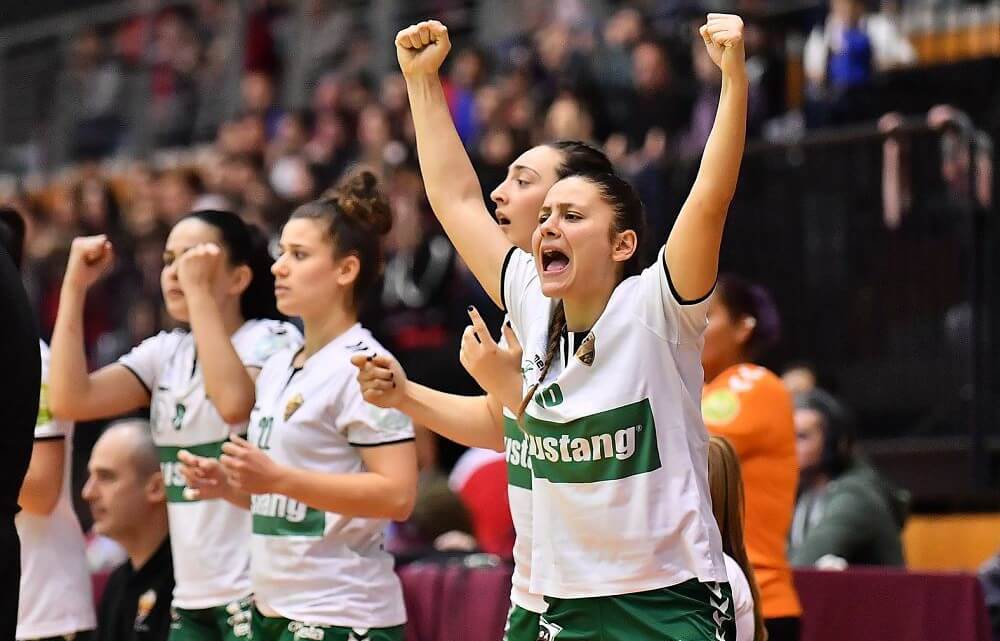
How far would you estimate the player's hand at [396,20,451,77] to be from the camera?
13.6ft

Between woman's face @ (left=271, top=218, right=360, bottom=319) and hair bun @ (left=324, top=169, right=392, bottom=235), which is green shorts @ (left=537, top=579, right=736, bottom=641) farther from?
hair bun @ (left=324, top=169, right=392, bottom=235)

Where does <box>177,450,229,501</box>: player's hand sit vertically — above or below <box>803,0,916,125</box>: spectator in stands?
below

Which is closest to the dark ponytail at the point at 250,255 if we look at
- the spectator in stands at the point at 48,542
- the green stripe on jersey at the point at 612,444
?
the spectator in stands at the point at 48,542

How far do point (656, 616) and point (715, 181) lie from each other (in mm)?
938

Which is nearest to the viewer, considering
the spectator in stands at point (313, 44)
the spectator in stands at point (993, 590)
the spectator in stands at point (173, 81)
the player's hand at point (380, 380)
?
the player's hand at point (380, 380)

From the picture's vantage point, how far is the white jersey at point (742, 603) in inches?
154

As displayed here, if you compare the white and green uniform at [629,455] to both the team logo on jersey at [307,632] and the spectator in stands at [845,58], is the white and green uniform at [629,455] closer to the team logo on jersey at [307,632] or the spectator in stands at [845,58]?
the team logo on jersey at [307,632]

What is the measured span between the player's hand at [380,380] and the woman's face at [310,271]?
0.75m

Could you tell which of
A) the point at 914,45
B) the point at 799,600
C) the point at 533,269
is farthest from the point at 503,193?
the point at 914,45

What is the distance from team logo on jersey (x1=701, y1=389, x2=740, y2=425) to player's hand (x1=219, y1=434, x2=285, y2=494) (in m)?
1.40

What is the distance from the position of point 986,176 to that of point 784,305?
1.48 m

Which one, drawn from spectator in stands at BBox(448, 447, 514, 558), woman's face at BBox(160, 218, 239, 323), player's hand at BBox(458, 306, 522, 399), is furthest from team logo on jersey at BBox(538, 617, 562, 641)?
spectator in stands at BBox(448, 447, 514, 558)

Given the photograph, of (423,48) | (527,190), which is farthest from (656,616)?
(423,48)

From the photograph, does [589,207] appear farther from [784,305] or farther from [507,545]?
[784,305]
